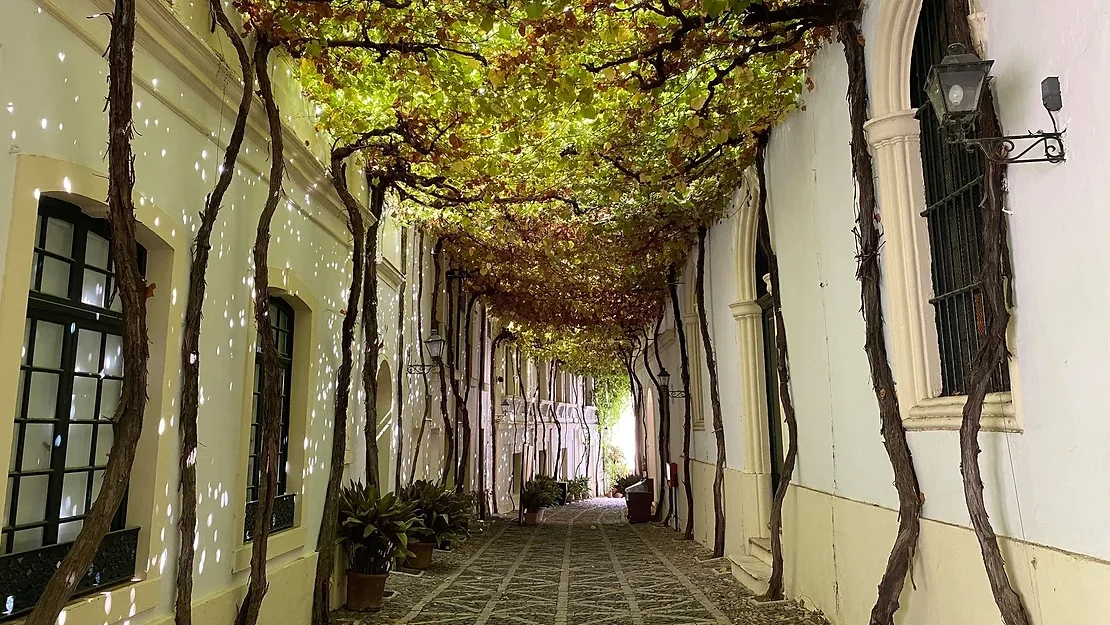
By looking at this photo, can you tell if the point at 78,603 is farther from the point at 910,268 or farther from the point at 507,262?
the point at 507,262

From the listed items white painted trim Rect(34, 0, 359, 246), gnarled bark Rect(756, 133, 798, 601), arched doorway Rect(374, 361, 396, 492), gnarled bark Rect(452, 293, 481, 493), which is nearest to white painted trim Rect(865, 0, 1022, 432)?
gnarled bark Rect(756, 133, 798, 601)

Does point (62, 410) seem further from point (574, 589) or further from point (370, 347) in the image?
point (574, 589)

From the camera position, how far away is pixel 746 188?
904 centimetres

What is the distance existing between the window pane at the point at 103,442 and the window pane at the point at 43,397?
1.28ft

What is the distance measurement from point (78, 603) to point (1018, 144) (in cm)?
487

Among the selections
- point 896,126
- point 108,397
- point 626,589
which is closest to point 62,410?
point 108,397

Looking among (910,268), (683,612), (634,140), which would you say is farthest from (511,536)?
(910,268)

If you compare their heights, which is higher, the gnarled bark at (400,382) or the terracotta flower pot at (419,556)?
the gnarled bark at (400,382)

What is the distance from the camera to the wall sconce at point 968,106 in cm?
325

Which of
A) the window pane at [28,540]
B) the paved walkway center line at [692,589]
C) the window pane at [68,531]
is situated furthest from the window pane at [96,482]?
the paved walkway center line at [692,589]

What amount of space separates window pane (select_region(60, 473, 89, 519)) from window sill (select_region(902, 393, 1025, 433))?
4.63m

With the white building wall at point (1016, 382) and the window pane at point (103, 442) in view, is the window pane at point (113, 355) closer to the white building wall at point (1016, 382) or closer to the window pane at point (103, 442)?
the window pane at point (103, 442)

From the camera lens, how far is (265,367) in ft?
18.4

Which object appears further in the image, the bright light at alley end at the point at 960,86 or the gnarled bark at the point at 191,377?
the gnarled bark at the point at 191,377
